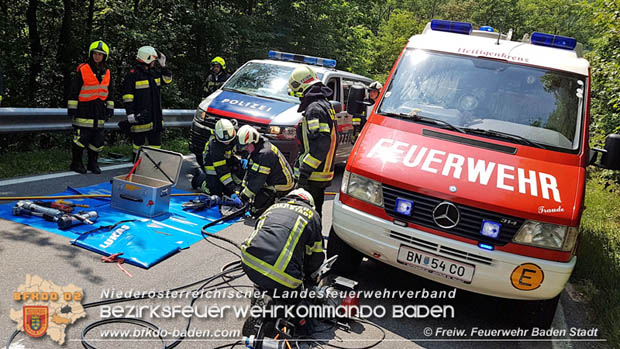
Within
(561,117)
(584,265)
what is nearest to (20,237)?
(561,117)

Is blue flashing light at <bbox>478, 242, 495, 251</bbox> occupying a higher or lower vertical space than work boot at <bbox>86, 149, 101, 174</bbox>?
higher

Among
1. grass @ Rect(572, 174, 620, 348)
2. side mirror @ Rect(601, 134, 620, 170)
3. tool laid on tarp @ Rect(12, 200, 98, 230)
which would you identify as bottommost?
tool laid on tarp @ Rect(12, 200, 98, 230)

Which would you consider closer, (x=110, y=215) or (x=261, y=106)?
(x=110, y=215)

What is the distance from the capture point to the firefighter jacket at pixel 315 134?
5.46 metres

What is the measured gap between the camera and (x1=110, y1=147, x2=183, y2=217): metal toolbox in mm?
5875

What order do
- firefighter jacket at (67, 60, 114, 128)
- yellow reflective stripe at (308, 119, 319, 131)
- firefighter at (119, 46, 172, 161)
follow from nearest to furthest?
1. yellow reflective stripe at (308, 119, 319, 131)
2. firefighter jacket at (67, 60, 114, 128)
3. firefighter at (119, 46, 172, 161)

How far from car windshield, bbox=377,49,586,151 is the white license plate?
1.30 metres

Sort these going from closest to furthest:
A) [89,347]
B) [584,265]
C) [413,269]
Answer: [89,347], [413,269], [584,265]

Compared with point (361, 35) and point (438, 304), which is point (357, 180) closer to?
point (438, 304)

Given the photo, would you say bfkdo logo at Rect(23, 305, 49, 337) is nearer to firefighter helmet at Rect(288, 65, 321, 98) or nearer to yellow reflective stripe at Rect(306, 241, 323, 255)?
yellow reflective stripe at Rect(306, 241, 323, 255)

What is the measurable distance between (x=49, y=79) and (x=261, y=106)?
7655 mm

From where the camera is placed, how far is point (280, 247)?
345 cm

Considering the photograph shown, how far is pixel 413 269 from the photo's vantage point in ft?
13.3

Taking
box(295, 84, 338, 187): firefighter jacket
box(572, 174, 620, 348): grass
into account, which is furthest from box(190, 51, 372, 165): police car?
box(572, 174, 620, 348): grass
